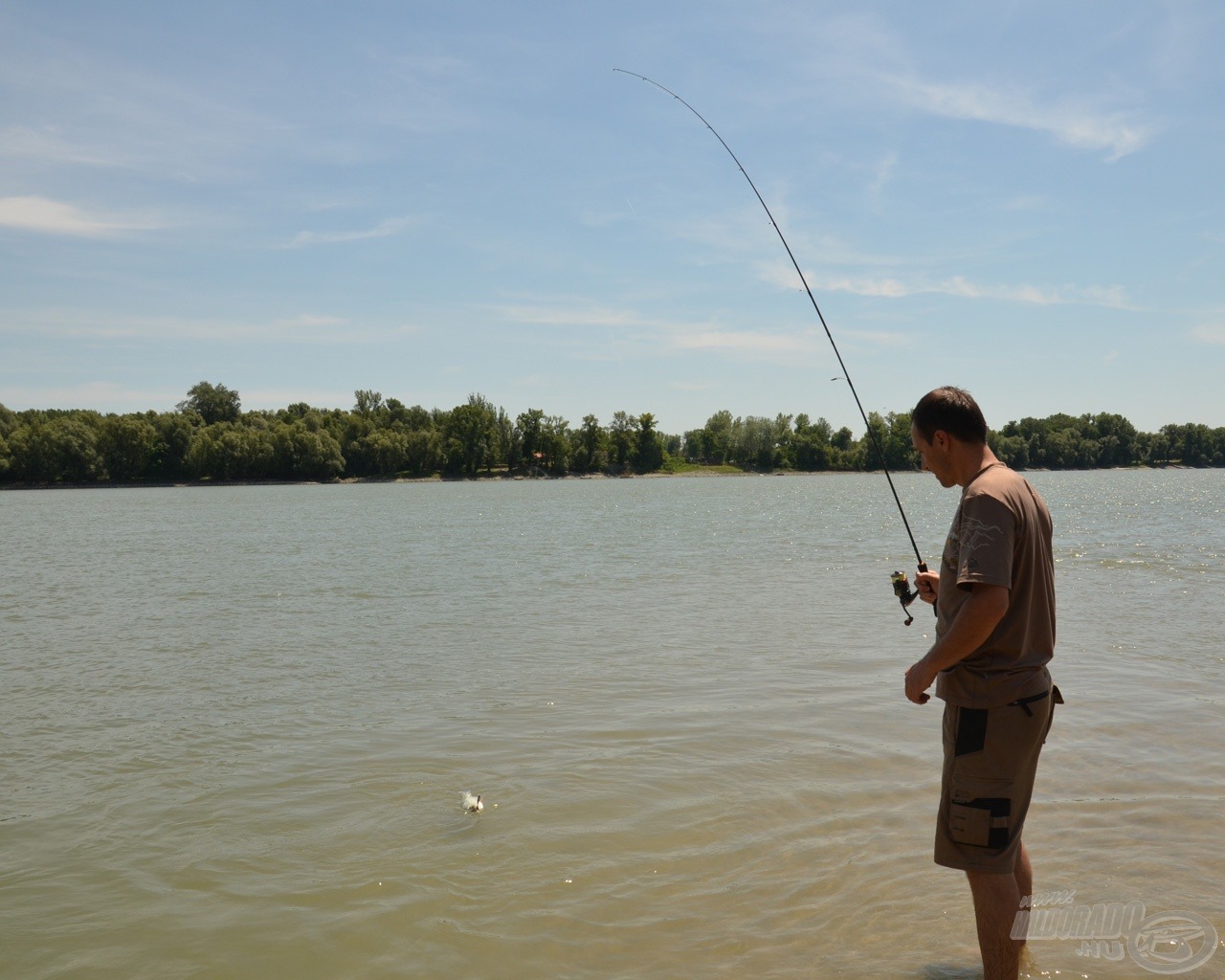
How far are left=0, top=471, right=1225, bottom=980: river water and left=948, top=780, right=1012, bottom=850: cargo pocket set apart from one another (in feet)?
3.22

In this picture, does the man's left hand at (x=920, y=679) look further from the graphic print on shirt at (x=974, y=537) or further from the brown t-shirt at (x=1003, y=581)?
the graphic print on shirt at (x=974, y=537)

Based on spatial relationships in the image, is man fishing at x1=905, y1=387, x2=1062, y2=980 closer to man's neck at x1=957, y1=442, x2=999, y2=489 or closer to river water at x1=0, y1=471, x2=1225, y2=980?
man's neck at x1=957, y1=442, x2=999, y2=489

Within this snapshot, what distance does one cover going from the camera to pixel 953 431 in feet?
11.0

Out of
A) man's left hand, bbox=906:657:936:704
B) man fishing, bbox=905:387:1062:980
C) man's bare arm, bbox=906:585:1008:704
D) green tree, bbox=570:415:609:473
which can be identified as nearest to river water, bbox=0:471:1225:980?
man fishing, bbox=905:387:1062:980

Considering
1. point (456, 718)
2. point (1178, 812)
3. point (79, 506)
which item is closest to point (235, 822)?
point (456, 718)

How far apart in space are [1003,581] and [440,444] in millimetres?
118554

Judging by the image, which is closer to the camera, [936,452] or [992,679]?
[992,679]

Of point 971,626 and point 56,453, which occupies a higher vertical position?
point 56,453

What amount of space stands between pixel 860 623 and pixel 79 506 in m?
60.1

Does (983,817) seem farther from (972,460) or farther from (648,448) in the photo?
(648,448)

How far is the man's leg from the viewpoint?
3.22 m

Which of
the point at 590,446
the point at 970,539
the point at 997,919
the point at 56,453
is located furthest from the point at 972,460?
the point at 590,446

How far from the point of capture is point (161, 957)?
165 inches

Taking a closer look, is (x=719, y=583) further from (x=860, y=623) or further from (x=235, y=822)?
(x=235, y=822)
